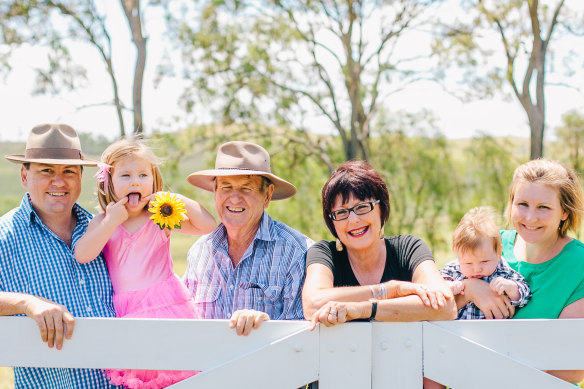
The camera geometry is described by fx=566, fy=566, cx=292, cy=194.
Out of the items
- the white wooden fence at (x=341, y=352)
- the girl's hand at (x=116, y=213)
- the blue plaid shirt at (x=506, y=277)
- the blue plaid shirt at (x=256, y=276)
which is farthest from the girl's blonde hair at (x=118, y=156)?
the blue plaid shirt at (x=506, y=277)

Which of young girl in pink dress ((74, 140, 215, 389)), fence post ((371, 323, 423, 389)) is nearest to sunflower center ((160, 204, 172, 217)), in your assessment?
young girl in pink dress ((74, 140, 215, 389))

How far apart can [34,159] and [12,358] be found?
3.62 feet

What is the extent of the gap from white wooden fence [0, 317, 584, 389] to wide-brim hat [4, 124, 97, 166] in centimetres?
106

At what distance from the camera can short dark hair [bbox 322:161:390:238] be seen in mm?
2764

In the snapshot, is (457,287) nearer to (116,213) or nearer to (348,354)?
(348,354)

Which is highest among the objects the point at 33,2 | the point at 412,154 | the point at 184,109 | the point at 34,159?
the point at 33,2

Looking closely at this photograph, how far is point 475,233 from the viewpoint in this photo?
2.90 metres

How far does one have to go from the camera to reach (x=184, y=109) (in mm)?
10492

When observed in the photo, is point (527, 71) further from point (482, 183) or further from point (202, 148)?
point (202, 148)

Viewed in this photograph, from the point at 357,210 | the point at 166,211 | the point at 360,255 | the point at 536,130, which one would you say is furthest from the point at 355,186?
the point at 536,130

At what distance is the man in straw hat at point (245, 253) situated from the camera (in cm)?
307

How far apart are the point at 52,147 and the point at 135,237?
2.21 ft

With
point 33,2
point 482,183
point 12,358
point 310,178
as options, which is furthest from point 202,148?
point 12,358

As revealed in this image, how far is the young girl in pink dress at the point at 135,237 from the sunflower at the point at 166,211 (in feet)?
0.27
